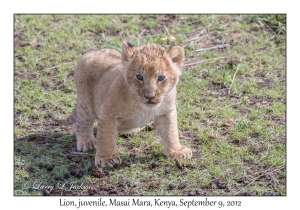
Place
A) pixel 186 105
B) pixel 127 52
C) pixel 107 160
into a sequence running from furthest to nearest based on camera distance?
pixel 186 105
pixel 107 160
pixel 127 52

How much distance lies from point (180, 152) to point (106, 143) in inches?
45.2

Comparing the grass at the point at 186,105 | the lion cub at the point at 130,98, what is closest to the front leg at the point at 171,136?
the lion cub at the point at 130,98

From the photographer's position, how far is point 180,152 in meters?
8.71

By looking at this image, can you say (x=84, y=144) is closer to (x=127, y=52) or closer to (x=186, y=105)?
(x=127, y=52)

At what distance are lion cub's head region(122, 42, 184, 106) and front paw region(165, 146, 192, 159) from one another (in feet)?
3.49

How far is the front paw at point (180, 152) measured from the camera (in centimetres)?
868

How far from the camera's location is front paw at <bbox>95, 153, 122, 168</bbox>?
851 cm

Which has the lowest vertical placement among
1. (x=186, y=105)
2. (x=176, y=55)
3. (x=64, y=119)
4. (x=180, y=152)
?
(x=180, y=152)

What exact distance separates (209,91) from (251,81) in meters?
0.93

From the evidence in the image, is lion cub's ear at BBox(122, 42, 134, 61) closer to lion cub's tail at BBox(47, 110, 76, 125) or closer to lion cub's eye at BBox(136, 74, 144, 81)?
lion cub's eye at BBox(136, 74, 144, 81)

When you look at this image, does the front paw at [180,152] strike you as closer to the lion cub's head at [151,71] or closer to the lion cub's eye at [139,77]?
the lion cub's head at [151,71]

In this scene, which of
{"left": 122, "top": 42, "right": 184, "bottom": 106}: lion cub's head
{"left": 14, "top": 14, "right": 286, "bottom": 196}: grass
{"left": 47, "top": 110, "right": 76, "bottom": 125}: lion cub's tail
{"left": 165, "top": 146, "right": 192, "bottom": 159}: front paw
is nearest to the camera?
{"left": 122, "top": 42, "right": 184, "bottom": 106}: lion cub's head

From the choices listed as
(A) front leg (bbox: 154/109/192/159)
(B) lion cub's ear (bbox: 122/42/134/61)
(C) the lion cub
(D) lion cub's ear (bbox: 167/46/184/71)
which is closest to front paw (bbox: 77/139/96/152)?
(C) the lion cub

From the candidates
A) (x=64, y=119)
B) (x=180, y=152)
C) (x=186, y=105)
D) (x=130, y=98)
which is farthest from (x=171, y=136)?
(x=64, y=119)
